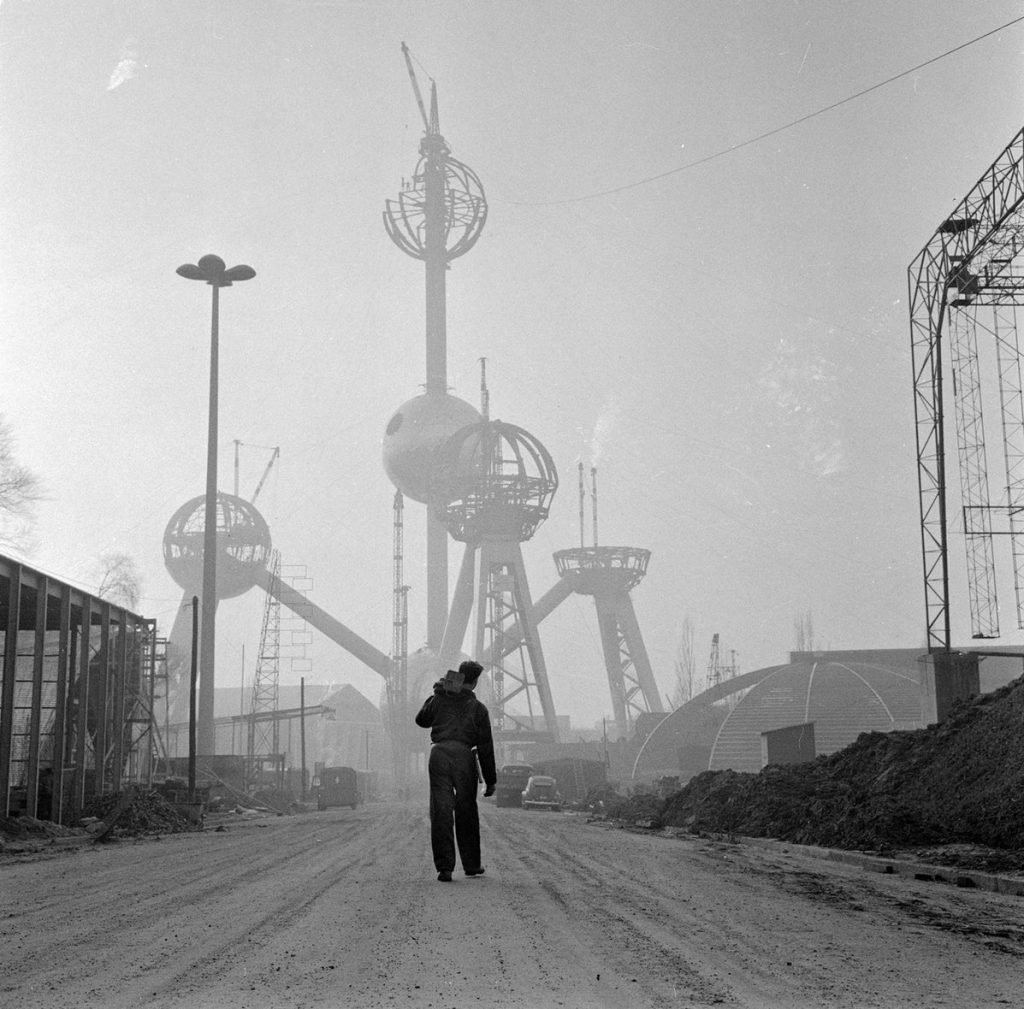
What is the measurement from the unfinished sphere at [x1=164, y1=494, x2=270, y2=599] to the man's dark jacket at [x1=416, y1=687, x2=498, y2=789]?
9588 centimetres

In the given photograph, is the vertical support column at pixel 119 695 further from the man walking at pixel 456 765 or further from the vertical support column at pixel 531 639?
the vertical support column at pixel 531 639

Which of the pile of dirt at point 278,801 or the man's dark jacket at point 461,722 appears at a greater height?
the man's dark jacket at point 461,722

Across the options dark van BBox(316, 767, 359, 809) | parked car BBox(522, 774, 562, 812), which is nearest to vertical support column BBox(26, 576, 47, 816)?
parked car BBox(522, 774, 562, 812)

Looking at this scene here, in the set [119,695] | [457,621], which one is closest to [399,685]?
[457,621]

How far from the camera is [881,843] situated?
16297mm

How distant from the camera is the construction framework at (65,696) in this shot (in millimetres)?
24672

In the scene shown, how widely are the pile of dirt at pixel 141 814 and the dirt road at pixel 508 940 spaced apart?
14599mm

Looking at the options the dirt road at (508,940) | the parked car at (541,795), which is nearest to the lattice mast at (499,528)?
the parked car at (541,795)

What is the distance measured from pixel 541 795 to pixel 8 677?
27861 mm

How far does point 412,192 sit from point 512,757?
55946 millimetres

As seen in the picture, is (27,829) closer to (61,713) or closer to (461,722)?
(61,713)

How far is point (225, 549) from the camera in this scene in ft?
340

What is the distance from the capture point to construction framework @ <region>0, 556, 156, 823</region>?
2467cm

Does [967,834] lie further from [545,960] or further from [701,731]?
[701,731]
